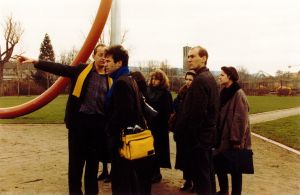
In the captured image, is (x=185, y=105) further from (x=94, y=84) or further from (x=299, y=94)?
(x=299, y=94)

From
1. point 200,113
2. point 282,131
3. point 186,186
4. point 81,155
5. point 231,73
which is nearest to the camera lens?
point 200,113

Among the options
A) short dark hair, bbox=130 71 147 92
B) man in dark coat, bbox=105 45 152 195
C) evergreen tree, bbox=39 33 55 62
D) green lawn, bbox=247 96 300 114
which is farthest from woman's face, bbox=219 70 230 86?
evergreen tree, bbox=39 33 55 62

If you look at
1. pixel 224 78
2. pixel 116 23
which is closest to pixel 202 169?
pixel 224 78

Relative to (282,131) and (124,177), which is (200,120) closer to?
(124,177)

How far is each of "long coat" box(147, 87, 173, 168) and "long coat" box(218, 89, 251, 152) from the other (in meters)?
1.17

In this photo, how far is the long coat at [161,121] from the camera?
6.37m

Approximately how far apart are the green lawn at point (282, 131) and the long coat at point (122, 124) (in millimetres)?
7123

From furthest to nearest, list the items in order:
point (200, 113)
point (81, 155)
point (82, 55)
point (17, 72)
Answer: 1. point (17, 72)
2. point (82, 55)
3. point (81, 155)
4. point (200, 113)

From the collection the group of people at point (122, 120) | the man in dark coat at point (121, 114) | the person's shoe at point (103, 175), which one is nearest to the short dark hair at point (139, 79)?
the group of people at point (122, 120)

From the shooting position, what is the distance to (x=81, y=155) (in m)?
4.74

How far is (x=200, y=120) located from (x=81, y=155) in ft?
4.69

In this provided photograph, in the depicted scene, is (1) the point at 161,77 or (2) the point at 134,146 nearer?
(2) the point at 134,146

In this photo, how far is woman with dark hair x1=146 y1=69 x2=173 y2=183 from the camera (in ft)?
20.7

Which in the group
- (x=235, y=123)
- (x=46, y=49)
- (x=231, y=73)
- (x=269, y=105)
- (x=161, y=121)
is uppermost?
(x=46, y=49)
